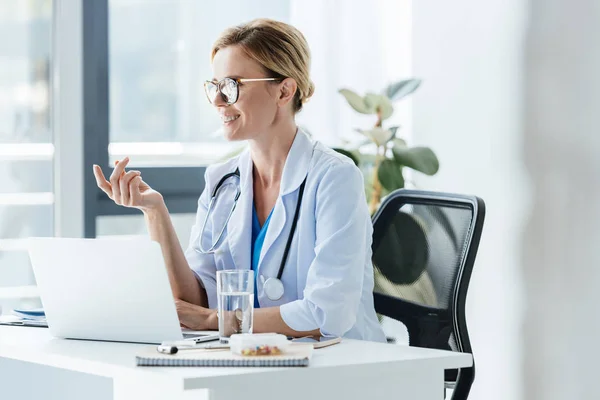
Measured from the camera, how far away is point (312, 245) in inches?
76.8

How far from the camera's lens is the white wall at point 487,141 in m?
2.91

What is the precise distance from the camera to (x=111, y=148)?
3.50 metres

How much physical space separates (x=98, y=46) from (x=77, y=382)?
5.76 ft

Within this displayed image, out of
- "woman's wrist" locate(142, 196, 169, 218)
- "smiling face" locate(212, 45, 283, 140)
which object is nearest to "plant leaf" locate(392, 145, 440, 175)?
"smiling face" locate(212, 45, 283, 140)

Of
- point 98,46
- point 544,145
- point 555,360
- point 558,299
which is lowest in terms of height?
point 555,360

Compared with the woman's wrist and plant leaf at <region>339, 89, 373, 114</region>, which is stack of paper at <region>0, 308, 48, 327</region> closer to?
the woman's wrist

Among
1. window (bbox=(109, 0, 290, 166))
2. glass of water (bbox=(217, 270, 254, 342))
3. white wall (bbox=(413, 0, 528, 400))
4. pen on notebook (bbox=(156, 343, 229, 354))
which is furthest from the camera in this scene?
window (bbox=(109, 0, 290, 166))

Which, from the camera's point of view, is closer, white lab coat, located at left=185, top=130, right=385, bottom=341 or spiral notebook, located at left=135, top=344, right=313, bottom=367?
spiral notebook, located at left=135, top=344, right=313, bottom=367

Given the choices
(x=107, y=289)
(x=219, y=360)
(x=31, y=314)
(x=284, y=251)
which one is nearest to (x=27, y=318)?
(x=31, y=314)

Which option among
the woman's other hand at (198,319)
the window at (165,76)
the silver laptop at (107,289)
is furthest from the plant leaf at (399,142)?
the silver laptop at (107,289)

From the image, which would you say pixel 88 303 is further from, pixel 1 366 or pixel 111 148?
pixel 111 148

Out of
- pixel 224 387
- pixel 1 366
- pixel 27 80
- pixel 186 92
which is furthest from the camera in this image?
pixel 186 92

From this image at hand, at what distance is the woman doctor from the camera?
1.83 metres

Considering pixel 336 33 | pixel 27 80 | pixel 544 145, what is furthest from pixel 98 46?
pixel 544 145
